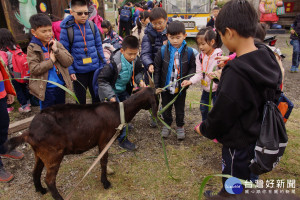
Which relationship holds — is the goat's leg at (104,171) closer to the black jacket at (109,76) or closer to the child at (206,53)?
the black jacket at (109,76)

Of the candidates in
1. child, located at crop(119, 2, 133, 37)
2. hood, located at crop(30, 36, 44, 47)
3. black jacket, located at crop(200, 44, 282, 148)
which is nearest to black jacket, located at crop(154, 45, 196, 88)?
hood, located at crop(30, 36, 44, 47)

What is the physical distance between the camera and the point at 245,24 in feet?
5.42

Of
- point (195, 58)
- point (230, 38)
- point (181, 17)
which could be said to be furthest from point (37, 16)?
point (181, 17)

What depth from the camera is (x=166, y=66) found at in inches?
146

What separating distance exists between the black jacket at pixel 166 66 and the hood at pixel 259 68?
6.53 ft

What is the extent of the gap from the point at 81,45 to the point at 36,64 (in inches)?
36.9

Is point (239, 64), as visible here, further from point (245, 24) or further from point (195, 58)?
point (195, 58)

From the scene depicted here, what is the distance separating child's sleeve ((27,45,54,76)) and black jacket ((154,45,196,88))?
167 centimetres

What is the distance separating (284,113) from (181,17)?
10710 millimetres

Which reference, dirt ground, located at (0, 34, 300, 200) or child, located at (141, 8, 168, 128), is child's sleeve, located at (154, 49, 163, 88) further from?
dirt ground, located at (0, 34, 300, 200)

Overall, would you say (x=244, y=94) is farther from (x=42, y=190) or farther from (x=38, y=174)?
(x=42, y=190)

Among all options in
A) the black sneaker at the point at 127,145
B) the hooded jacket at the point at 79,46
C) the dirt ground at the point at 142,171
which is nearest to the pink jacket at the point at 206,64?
the dirt ground at the point at 142,171

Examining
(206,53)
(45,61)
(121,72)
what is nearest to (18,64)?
(45,61)

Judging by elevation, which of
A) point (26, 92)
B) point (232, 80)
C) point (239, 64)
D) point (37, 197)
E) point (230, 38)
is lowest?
point (37, 197)
